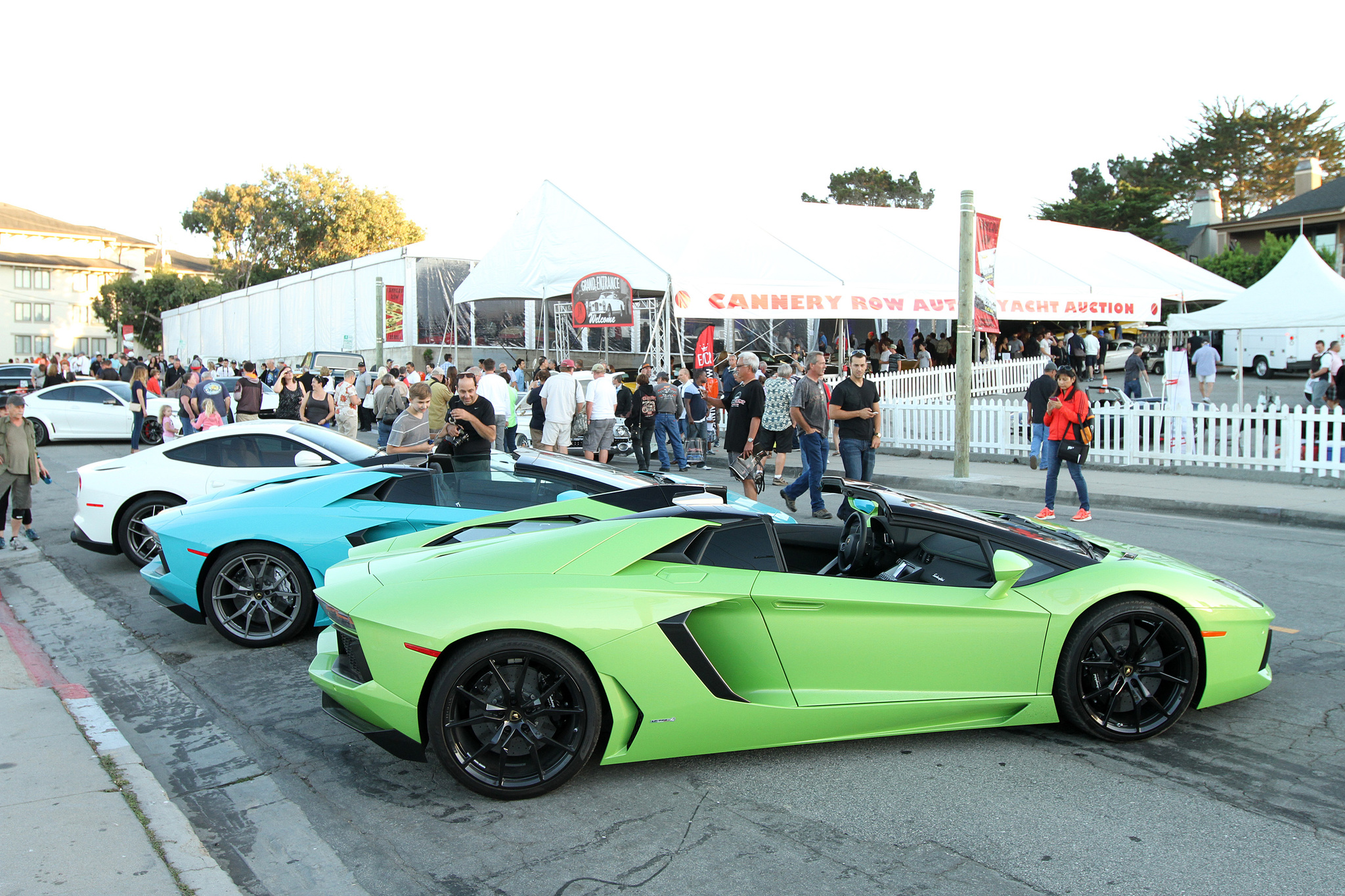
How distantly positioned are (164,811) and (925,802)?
2.93m

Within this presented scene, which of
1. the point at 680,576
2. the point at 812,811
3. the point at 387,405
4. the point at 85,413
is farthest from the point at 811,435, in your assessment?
the point at 85,413

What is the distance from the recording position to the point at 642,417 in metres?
15.8

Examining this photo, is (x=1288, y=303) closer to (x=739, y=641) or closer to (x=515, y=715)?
(x=739, y=641)

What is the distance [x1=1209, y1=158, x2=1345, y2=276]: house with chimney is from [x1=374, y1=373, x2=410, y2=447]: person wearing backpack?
4246 cm

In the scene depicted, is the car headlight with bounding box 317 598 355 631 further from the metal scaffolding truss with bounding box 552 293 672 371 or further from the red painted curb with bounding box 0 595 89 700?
the metal scaffolding truss with bounding box 552 293 672 371

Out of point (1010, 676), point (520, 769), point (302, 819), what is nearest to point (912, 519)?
point (1010, 676)

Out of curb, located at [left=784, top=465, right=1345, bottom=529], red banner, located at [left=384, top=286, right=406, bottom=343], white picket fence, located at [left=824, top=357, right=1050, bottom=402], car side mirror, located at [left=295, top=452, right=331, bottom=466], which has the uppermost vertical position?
red banner, located at [left=384, top=286, right=406, bottom=343]

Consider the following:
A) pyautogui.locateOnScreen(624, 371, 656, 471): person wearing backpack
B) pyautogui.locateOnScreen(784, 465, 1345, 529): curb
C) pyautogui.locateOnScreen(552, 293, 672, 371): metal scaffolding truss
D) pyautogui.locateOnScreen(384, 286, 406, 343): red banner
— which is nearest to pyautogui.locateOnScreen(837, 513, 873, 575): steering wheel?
pyautogui.locateOnScreen(784, 465, 1345, 529): curb

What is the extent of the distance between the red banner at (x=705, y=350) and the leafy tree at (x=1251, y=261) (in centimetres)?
3094

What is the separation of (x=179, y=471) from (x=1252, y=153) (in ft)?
248

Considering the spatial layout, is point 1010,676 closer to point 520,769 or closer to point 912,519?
point 912,519

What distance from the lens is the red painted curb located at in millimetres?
5702

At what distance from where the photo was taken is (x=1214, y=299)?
3466 cm

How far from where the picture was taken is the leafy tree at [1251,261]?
140 feet
